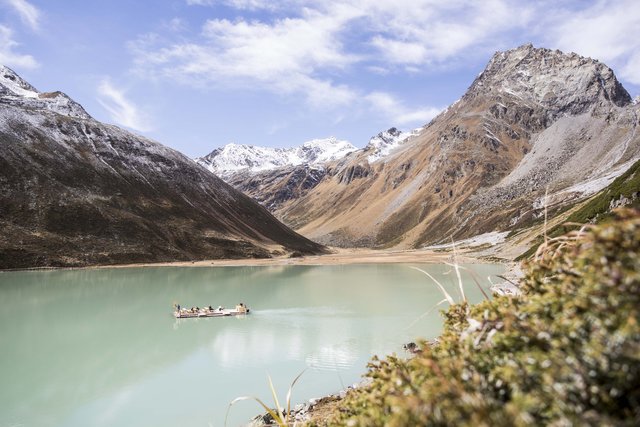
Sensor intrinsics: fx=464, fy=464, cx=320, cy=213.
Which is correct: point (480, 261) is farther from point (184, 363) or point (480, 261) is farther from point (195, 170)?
point (195, 170)

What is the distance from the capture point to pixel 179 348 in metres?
35.9

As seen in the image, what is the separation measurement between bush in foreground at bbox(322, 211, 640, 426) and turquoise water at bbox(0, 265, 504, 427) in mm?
2000

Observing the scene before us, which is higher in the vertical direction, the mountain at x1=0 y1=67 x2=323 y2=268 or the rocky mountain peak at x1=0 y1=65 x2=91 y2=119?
the rocky mountain peak at x1=0 y1=65 x2=91 y2=119

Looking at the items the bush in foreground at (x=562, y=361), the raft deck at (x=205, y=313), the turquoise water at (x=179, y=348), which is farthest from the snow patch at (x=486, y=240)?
the bush in foreground at (x=562, y=361)

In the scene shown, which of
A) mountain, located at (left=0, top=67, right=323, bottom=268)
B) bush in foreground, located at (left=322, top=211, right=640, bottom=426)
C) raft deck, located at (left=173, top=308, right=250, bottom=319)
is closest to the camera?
bush in foreground, located at (left=322, top=211, right=640, bottom=426)

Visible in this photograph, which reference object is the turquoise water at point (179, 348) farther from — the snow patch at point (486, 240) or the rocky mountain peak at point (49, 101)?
the rocky mountain peak at point (49, 101)

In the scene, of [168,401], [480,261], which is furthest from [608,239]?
[480,261]

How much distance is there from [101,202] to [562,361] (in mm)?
145816

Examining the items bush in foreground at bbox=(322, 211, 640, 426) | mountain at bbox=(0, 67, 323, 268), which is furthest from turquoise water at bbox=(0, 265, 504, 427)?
mountain at bbox=(0, 67, 323, 268)

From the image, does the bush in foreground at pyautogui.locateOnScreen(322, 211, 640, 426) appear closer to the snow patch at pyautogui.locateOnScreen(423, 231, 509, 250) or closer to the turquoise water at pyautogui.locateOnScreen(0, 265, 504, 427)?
the turquoise water at pyautogui.locateOnScreen(0, 265, 504, 427)

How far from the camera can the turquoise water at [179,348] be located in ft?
78.1

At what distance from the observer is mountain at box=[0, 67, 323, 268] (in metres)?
114

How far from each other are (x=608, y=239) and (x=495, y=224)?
17473cm

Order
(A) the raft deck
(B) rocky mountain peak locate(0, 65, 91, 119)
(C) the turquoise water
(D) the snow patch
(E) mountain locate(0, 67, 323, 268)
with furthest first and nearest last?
1. (B) rocky mountain peak locate(0, 65, 91, 119)
2. (D) the snow patch
3. (E) mountain locate(0, 67, 323, 268)
4. (A) the raft deck
5. (C) the turquoise water
